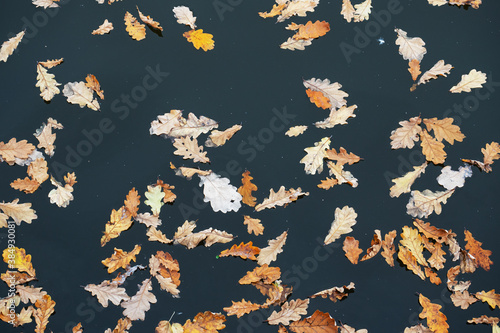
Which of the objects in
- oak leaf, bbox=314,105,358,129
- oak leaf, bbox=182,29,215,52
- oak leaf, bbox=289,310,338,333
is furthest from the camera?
oak leaf, bbox=182,29,215,52

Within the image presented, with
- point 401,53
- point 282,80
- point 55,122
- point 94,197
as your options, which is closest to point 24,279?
point 94,197

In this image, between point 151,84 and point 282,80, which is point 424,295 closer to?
point 282,80

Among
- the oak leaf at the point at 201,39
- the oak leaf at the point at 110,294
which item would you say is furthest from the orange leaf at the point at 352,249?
the oak leaf at the point at 201,39

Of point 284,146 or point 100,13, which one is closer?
point 284,146

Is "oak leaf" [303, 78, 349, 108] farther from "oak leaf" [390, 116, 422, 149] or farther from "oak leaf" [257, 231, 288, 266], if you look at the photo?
"oak leaf" [257, 231, 288, 266]

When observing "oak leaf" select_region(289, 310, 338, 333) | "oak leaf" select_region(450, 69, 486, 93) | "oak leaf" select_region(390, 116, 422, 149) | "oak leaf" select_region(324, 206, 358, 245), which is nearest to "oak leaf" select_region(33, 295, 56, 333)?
"oak leaf" select_region(289, 310, 338, 333)

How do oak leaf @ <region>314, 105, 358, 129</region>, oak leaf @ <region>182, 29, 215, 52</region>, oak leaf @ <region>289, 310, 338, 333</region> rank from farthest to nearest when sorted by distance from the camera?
oak leaf @ <region>182, 29, 215, 52</region>
oak leaf @ <region>314, 105, 358, 129</region>
oak leaf @ <region>289, 310, 338, 333</region>

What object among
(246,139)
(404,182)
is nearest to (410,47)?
(404,182)
